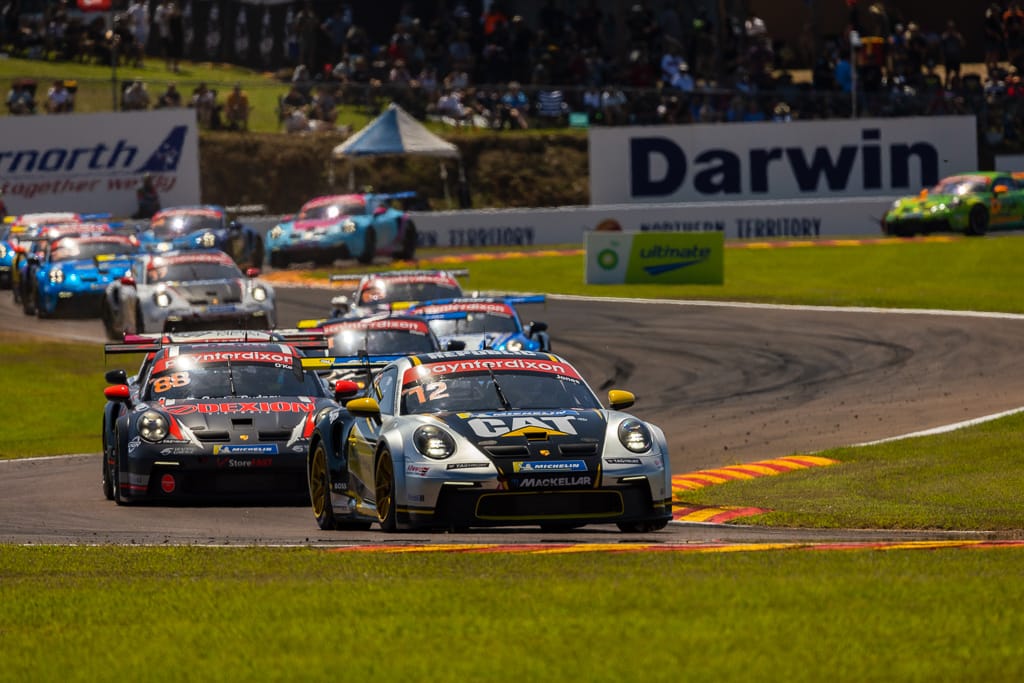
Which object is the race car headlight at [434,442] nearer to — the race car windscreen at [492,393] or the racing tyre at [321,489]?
the race car windscreen at [492,393]

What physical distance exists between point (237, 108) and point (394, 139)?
14.7ft

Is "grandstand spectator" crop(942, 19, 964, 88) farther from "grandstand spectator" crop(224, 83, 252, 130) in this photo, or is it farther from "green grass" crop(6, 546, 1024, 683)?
"green grass" crop(6, 546, 1024, 683)

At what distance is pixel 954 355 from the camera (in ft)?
77.7

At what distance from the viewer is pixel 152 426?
13.7 meters

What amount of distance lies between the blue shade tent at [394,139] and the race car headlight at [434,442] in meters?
33.4

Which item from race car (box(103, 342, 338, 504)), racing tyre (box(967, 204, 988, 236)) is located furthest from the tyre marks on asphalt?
racing tyre (box(967, 204, 988, 236))

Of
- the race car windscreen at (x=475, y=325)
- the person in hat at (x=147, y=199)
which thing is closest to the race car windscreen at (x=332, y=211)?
the person in hat at (x=147, y=199)

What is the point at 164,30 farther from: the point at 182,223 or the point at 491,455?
the point at 491,455

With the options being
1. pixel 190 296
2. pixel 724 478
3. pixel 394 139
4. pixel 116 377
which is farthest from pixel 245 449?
pixel 394 139

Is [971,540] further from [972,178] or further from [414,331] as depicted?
[972,178]

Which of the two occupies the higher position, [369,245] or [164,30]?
[164,30]

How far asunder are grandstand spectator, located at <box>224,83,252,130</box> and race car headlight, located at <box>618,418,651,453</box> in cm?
3590

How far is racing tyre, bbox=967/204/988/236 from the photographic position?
42.7 m

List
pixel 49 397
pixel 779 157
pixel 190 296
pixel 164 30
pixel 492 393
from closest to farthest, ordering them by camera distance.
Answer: pixel 492 393
pixel 49 397
pixel 190 296
pixel 779 157
pixel 164 30
